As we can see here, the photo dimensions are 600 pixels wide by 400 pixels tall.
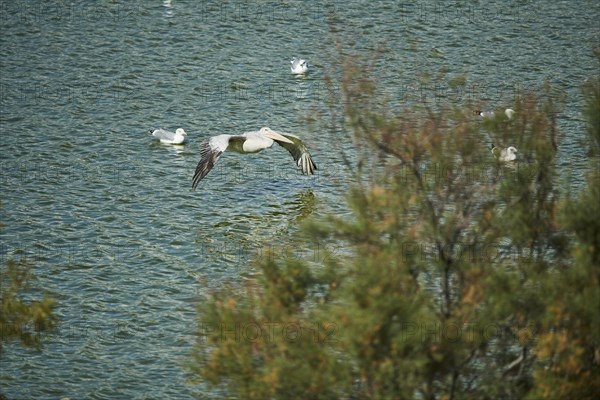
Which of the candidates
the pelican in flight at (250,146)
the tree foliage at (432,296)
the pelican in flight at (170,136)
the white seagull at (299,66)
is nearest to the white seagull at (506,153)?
the tree foliage at (432,296)

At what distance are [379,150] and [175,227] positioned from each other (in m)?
9.08

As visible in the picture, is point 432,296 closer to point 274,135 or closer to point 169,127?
point 274,135

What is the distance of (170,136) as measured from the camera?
79.7 ft

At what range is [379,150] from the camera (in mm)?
12711

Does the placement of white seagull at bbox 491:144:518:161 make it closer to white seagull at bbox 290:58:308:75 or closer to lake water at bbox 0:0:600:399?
lake water at bbox 0:0:600:399

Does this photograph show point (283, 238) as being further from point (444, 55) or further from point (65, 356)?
point (444, 55)

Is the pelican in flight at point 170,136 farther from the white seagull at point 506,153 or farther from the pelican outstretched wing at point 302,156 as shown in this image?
the white seagull at point 506,153

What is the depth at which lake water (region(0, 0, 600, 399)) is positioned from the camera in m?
17.6

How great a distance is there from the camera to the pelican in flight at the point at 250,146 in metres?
21.7

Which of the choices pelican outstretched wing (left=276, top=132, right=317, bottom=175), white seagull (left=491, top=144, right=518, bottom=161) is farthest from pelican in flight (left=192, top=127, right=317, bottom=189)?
white seagull (left=491, top=144, right=518, bottom=161)

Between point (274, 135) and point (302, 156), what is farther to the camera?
point (302, 156)

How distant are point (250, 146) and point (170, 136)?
2.61 meters

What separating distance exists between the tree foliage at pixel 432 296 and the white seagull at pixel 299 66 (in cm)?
1522

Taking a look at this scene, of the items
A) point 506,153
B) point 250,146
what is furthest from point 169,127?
point 506,153
